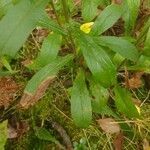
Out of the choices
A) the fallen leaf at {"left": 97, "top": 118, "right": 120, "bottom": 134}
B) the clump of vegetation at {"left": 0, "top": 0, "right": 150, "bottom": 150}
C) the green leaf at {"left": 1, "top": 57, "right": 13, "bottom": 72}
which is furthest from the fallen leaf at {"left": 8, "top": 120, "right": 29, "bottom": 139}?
the fallen leaf at {"left": 97, "top": 118, "right": 120, "bottom": 134}

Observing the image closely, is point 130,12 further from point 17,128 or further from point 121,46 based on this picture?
point 17,128

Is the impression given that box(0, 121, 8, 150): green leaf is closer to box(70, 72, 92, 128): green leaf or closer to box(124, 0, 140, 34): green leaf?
box(70, 72, 92, 128): green leaf

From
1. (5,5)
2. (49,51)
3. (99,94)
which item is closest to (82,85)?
(99,94)

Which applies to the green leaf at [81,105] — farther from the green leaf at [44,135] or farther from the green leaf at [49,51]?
the green leaf at [44,135]

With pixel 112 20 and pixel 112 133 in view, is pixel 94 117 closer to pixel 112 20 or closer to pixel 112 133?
pixel 112 133

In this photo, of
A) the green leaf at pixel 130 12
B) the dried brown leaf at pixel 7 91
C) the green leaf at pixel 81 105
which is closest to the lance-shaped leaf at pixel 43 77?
the green leaf at pixel 81 105

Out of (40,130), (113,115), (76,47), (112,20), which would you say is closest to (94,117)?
(113,115)

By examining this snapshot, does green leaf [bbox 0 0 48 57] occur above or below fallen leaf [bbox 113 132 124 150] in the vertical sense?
above
